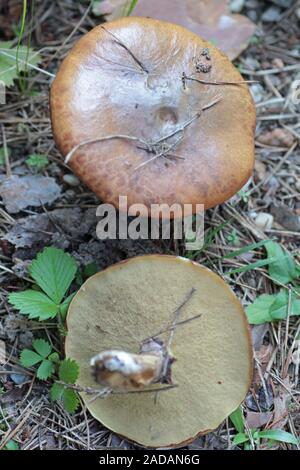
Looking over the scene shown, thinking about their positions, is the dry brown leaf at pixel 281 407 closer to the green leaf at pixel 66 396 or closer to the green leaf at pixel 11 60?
the green leaf at pixel 66 396

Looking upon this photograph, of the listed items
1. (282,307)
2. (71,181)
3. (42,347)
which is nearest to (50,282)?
(42,347)

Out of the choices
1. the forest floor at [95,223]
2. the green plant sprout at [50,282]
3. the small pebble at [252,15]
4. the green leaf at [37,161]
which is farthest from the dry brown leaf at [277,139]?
the green plant sprout at [50,282]

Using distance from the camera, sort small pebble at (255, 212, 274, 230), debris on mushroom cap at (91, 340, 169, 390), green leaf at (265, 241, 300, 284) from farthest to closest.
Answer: small pebble at (255, 212, 274, 230) → green leaf at (265, 241, 300, 284) → debris on mushroom cap at (91, 340, 169, 390)

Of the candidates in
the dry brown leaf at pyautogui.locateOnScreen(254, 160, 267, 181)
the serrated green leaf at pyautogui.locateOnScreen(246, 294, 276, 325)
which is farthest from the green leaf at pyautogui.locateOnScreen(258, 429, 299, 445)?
the dry brown leaf at pyautogui.locateOnScreen(254, 160, 267, 181)

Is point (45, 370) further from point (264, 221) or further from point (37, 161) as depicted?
point (264, 221)

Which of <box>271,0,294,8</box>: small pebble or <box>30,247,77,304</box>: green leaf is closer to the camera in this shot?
<box>30,247,77,304</box>: green leaf

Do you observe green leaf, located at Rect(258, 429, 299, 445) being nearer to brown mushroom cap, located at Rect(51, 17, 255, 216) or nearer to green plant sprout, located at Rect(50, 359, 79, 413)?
green plant sprout, located at Rect(50, 359, 79, 413)
